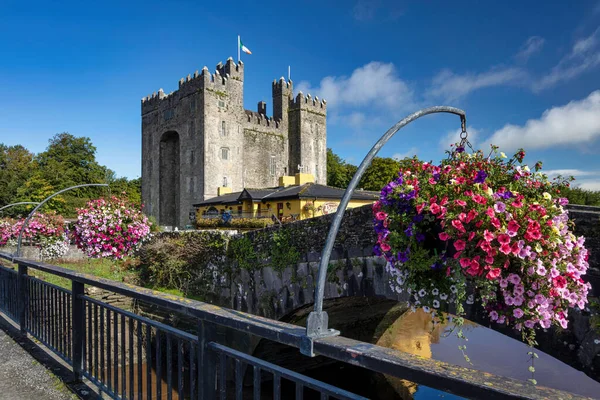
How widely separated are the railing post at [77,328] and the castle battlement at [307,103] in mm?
45289

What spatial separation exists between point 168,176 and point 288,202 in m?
21.5

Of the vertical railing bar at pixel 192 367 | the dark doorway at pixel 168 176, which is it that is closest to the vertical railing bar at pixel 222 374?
the vertical railing bar at pixel 192 367

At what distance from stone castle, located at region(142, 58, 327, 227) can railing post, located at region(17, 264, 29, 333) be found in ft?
112

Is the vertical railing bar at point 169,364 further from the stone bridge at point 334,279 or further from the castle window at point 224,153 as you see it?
the castle window at point 224,153

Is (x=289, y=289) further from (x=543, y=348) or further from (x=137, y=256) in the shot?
→ (x=137, y=256)

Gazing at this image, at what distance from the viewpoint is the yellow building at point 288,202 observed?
27.9m

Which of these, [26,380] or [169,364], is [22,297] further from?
[169,364]

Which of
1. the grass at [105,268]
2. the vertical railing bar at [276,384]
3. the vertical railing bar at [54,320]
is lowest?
the grass at [105,268]

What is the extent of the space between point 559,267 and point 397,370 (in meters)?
2.35

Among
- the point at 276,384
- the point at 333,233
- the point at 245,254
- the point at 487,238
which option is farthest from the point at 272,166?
the point at 276,384

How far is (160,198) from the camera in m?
45.8

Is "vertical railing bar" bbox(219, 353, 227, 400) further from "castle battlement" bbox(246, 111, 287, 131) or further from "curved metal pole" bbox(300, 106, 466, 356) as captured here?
"castle battlement" bbox(246, 111, 287, 131)

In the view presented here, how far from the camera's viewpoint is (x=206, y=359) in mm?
2533

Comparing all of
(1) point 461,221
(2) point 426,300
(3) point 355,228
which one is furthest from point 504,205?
(3) point 355,228
